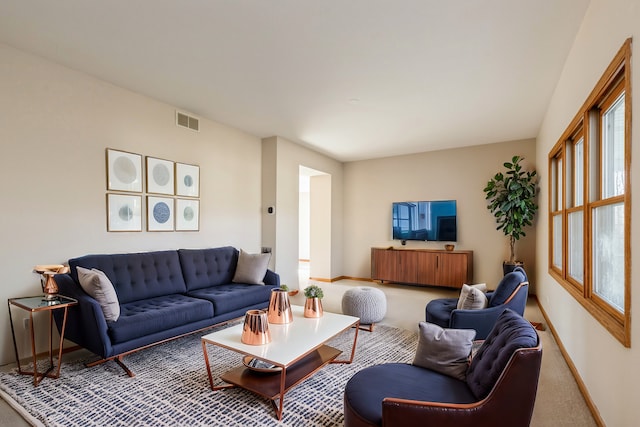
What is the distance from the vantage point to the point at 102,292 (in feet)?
9.07

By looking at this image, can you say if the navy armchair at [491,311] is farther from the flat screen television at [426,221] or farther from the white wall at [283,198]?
the flat screen television at [426,221]

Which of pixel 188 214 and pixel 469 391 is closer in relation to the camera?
pixel 469 391

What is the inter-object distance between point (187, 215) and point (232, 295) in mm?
1434

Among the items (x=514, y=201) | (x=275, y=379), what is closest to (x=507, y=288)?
(x=275, y=379)

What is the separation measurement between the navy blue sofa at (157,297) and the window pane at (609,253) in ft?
10.8

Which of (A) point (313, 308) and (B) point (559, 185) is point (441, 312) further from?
(B) point (559, 185)

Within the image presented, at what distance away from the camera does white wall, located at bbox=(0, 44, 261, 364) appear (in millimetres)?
Result: 2943

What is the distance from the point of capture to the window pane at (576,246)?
2955 millimetres

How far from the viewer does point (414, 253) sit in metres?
6.48

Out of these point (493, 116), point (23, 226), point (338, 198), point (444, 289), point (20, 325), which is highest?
point (493, 116)

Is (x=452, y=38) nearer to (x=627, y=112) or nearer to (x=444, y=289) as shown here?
(x=627, y=112)

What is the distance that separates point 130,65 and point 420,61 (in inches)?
110

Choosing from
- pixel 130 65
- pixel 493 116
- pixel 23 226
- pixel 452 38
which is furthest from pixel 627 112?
pixel 23 226

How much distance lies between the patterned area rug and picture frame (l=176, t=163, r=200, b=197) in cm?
212
